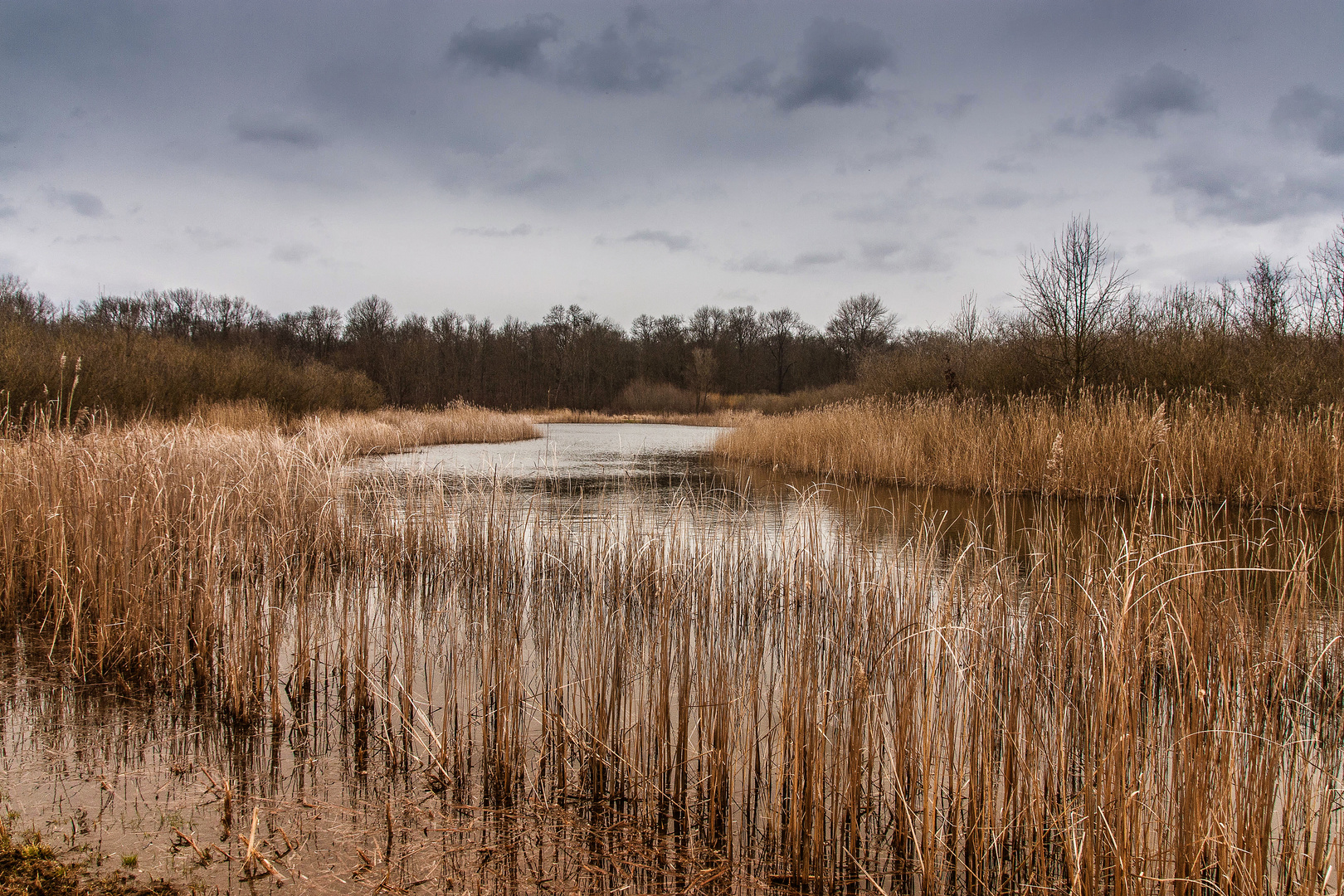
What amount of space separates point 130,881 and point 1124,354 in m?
15.1

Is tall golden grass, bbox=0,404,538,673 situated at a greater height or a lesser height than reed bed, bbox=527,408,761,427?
lesser

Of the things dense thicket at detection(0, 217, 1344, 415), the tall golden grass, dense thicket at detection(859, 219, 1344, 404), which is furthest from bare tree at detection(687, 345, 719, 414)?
the tall golden grass

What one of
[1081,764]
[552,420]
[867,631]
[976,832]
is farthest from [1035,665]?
[552,420]

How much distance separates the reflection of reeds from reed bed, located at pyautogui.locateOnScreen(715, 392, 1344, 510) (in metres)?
2.92

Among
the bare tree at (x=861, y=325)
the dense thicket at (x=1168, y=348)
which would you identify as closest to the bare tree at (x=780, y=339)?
the bare tree at (x=861, y=325)

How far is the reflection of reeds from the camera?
1.74 metres

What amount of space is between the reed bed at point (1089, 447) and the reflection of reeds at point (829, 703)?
2.92 m

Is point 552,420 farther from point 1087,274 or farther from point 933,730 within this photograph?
point 933,730

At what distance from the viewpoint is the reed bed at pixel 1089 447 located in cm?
766

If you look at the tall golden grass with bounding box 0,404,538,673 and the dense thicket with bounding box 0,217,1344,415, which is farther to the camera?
the dense thicket with bounding box 0,217,1344,415

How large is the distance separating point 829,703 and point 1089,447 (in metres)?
8.19

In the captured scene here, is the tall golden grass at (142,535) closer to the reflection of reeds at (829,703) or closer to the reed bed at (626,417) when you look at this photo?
the reflection of reeds at (829,703)

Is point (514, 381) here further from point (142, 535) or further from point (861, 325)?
point (142, 535)

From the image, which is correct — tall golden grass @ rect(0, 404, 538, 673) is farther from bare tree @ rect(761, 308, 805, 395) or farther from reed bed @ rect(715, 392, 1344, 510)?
bare tree @ rect(761, 308, 805, 395)
